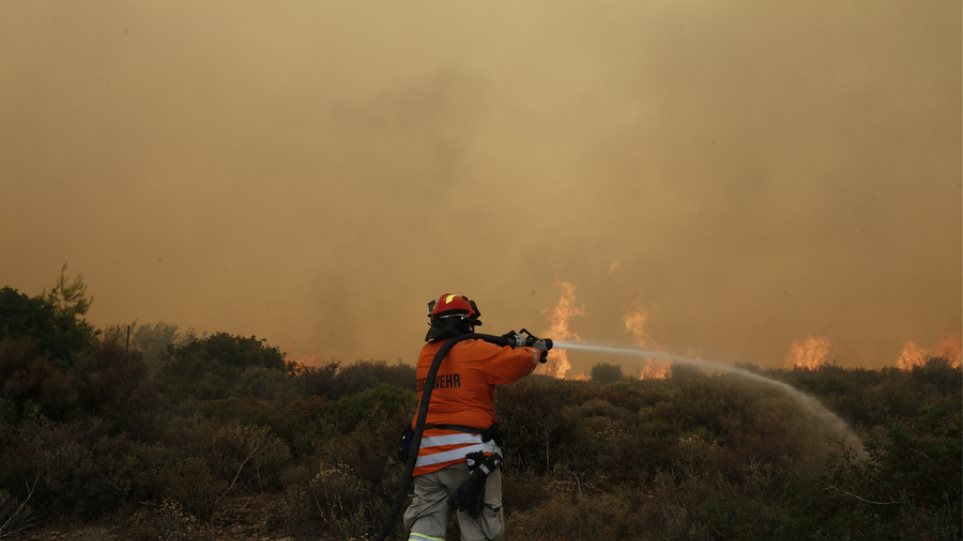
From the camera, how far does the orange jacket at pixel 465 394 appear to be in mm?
5215

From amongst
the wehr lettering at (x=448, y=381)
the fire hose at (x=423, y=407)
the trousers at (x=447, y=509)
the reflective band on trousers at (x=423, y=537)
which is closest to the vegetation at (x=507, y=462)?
the trousers at (x=447, y=509)

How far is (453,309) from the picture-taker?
5.62 m

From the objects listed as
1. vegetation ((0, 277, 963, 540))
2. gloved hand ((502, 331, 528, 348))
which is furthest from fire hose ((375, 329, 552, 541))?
vegetation ((0, 277, 963, 540))

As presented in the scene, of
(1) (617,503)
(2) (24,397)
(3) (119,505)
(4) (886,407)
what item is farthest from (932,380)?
(2) (24,397)

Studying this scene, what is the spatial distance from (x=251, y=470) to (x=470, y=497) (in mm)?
6754

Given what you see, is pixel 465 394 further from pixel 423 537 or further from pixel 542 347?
pixel 423 537

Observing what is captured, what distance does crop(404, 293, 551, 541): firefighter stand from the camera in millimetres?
5188

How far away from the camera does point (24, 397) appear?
10586 mm

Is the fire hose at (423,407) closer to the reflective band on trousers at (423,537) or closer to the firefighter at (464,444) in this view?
the firefighter at (464,444)

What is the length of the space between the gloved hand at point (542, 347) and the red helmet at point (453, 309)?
0.53 m

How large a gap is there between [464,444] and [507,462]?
589 cm

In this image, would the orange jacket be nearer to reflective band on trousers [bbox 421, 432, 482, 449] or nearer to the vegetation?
reflective band on trousers [bbox 421, 432, 482, 449]

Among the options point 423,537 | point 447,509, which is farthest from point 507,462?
point 423,537

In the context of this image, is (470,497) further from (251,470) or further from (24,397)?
(24,397)
